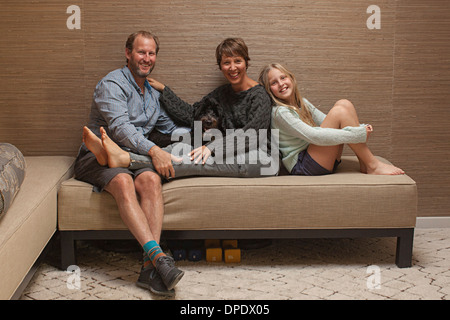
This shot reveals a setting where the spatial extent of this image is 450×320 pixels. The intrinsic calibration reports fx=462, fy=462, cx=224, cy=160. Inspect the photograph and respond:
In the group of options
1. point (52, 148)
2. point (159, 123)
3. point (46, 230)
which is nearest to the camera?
point (46, 230)

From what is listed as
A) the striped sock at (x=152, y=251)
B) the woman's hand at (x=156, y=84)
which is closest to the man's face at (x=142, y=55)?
the woman's hand at (x=156, y=84)

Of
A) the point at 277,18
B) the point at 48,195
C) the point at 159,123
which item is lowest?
the point at 48,195

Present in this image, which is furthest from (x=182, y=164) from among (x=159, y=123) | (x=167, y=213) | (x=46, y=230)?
(x=46, y=230)

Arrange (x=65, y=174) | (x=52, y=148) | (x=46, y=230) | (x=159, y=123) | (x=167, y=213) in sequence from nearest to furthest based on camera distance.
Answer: (x=46, y=230)
(x=167, y=213)
(x=65, y=174)
(x=159, y=123)
(x=52, y=148)

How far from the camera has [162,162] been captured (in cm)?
235

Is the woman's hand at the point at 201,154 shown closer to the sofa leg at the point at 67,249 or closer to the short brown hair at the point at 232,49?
the short brown hair at the point at 232,49

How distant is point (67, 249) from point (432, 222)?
7.70 feet

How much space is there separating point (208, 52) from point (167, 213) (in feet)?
3.88

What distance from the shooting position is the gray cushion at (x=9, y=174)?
1748 millimetres

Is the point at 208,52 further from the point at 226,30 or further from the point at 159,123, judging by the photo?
the point at 159,123


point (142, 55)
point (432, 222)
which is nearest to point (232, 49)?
point (142, 55)

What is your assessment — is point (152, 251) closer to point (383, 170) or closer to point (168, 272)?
point (168, 272)

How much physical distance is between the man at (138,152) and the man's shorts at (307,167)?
A: 0.70 m

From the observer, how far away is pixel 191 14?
2.91 metres
